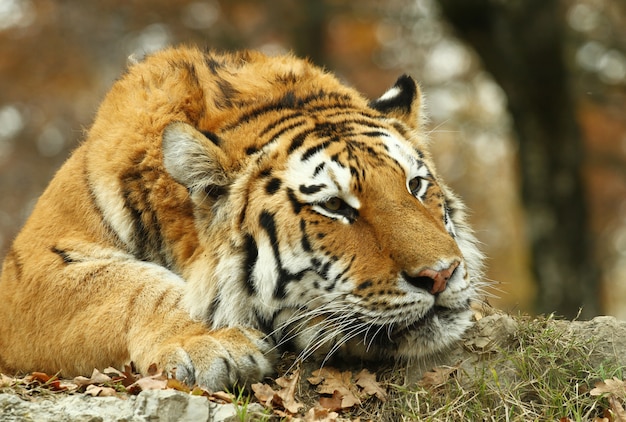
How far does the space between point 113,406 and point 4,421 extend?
499mm

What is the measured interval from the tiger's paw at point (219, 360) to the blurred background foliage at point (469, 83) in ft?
26.8

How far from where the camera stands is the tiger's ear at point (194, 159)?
498 cm

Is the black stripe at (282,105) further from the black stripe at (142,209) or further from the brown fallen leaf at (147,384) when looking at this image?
the brown fallen leaf at (147,384)

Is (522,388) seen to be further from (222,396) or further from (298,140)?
(298,140)

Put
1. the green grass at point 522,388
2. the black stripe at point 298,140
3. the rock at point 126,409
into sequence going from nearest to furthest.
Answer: the rock at point 126,409 → the green grass at point 522,388 → the black stripe at point 298,140

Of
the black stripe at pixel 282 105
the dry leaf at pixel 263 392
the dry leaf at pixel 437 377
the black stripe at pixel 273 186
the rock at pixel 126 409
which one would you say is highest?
the black stripe at pixel 282 105

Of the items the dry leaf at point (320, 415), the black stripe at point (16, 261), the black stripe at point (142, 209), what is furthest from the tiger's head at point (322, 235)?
the black stripe at point (16, 261)

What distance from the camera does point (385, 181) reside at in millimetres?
4875

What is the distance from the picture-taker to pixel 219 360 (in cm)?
455

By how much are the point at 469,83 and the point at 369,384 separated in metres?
17.2

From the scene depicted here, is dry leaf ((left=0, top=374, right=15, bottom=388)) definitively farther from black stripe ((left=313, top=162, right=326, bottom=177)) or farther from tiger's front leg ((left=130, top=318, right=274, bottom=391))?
black stripe ((left=313, top=162, right=326, bottom=177))

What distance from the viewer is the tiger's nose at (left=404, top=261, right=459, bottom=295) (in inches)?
176

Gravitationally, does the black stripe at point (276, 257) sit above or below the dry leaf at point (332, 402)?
above

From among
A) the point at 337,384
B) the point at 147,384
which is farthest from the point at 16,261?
the point at 337,384
